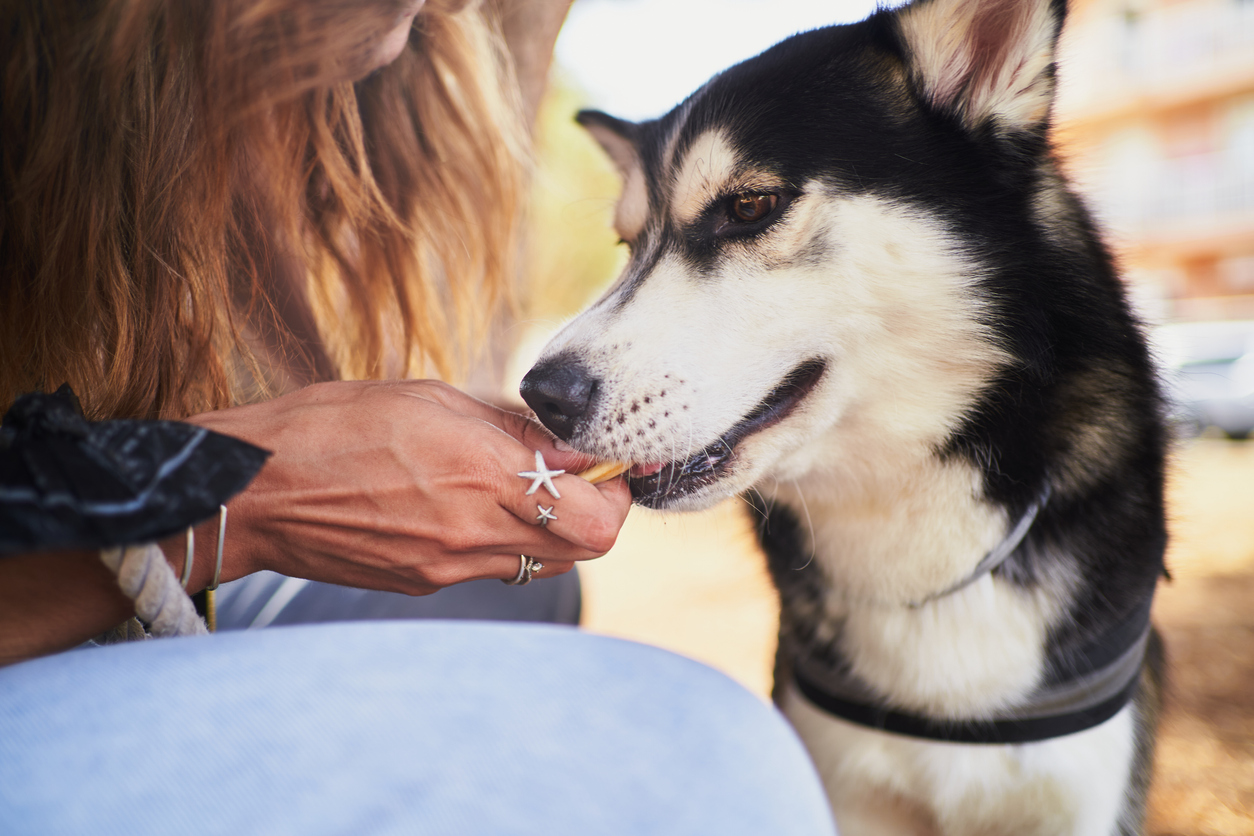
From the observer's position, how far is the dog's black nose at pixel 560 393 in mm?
1100

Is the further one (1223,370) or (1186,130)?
(1186,130)

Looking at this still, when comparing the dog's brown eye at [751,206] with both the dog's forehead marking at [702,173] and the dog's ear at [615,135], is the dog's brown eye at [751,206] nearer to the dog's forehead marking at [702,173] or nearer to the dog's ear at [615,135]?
the dog's forehead marking at [702,173]

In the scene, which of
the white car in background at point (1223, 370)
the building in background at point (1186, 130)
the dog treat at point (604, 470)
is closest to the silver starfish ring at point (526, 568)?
the dog treat at point (604, 470)

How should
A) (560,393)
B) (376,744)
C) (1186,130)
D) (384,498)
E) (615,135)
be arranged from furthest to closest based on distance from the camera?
1. (1186,130)
2. (615,135)
3. (560,393)
4. (384,498)
5. (376,744)

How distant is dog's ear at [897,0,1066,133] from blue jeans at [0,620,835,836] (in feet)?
3.36

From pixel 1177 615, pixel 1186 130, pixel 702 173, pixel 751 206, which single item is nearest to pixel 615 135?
pixel 702 173

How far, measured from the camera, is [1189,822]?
1.89 meters

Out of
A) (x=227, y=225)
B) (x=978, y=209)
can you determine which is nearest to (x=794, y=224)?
(x=978, y=209)

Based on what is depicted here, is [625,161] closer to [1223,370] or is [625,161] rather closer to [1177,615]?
[1177,615]

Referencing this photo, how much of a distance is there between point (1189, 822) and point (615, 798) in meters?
1.94

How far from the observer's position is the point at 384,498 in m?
0.93

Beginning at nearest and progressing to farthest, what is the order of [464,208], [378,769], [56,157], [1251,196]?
[378,769]
[56,157]
[464,208]
[1251,196]

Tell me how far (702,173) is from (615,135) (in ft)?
1.77

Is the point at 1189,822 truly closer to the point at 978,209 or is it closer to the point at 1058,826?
the point at 1058,826
